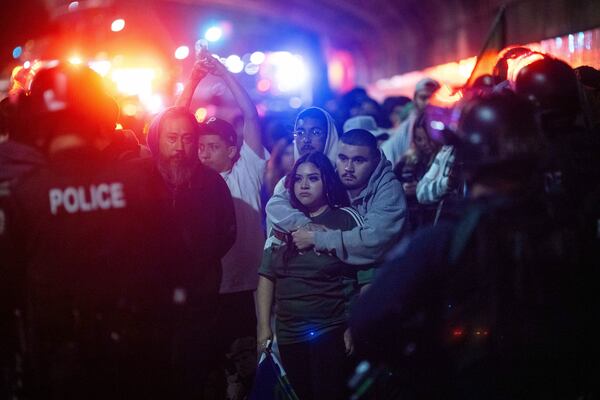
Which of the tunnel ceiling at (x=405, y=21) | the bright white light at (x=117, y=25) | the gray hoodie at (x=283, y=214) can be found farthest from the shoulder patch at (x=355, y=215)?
the bright white light at (x=117, y=25)

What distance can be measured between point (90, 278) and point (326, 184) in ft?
5.74

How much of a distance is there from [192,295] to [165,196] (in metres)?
0.62

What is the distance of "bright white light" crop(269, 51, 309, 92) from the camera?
14.9 meters

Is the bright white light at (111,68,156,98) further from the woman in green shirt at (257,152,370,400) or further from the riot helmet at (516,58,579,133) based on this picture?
the riot helmet at (516,58,579,133)

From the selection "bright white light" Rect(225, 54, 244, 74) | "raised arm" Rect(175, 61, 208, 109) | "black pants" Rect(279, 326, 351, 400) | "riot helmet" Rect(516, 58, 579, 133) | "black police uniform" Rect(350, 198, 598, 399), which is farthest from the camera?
"bright white light" Rect(225, 54, 244, 74)

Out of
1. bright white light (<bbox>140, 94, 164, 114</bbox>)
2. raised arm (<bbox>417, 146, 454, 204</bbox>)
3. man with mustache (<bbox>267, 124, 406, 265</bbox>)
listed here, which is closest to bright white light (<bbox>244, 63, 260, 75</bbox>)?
bright white light (<bbox>140, 94, 164, 114</bbox>)

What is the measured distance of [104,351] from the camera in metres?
3.54

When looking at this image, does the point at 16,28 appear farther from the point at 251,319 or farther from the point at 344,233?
the point at 344,233

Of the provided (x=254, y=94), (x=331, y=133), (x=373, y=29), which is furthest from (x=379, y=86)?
(x=331, y=133)

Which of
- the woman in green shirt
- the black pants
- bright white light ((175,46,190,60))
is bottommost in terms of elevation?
the black pants

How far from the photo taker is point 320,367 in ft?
14.4

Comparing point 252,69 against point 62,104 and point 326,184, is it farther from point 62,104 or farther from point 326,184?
point 62,104

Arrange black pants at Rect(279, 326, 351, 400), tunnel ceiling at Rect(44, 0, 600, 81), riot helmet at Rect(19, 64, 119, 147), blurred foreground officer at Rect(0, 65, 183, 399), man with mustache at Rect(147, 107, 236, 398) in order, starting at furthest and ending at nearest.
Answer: tunnel ceiling at Rect(44, 0, 600, 81) < black pants at Rect(279, 326, 351, 400) < man with mustache at Rect(147, 107, 236, 398) < riot helmet at Rect(19, 64, 119, 147) < blurred foreground officer at Rect(0, 65, 183, 399)

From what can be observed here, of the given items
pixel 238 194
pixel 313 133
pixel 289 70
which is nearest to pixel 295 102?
pixel 289 70
